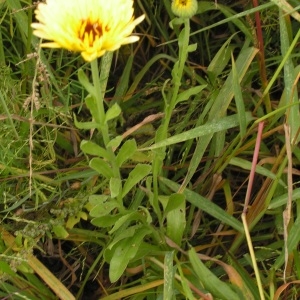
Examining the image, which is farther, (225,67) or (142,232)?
(225,67)

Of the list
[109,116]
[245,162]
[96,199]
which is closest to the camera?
[109,116]

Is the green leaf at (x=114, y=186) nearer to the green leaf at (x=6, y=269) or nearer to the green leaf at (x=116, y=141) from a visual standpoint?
the green leaf at (x=116, y=141)

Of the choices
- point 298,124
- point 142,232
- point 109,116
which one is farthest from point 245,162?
point 109,116

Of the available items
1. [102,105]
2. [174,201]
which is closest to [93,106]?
[102,105]

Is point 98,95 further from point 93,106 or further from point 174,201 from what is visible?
point 174,201

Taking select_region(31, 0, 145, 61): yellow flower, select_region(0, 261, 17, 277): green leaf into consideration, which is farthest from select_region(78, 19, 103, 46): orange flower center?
select_region(0, 261, 17, 277): green leaf

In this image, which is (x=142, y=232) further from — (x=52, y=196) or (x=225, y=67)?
(x=225, y=67)

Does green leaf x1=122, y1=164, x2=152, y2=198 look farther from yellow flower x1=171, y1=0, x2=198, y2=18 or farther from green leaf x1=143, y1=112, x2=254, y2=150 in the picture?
yellow flower x1=171, y1=0, x2=198, y2=18
